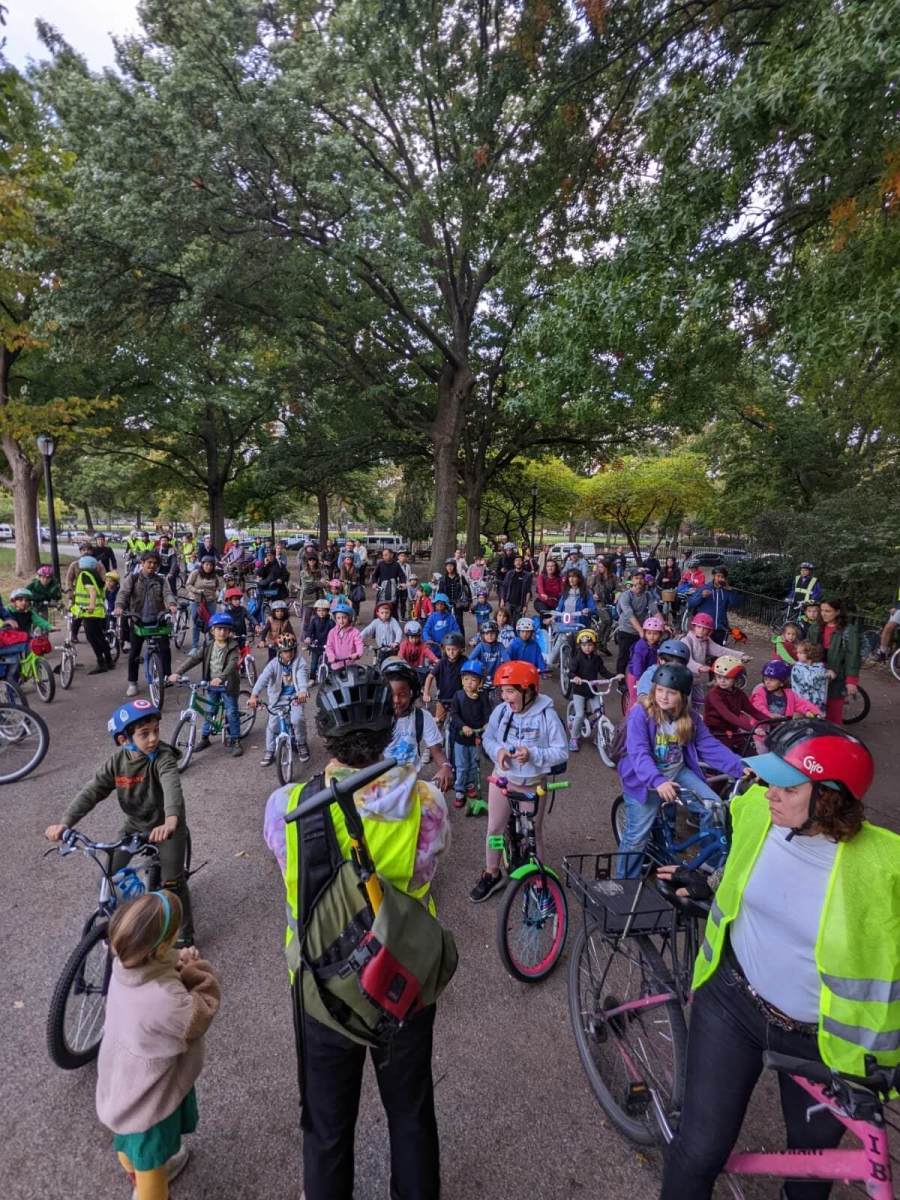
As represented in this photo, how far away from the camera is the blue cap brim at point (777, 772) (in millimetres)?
1834

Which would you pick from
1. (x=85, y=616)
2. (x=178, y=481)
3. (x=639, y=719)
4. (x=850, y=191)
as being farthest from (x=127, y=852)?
(x=178, y=481)

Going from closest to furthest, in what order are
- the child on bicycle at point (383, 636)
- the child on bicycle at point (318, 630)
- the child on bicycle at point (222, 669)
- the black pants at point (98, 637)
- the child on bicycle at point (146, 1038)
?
the child on bicycle at point (146, 1038) < the child on bicycle at point (222, 669) < the child on bicycle at point (383, 636) < the child on bicycle at point (318, 630) < the black pants at point (98, 637)

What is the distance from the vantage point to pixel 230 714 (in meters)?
7.20

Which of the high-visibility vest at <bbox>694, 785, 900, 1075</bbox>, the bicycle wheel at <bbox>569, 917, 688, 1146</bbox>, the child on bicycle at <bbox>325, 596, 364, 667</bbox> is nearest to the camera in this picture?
the high-visibility vest at <bbox>694, 785, 900, 1075</bbox>

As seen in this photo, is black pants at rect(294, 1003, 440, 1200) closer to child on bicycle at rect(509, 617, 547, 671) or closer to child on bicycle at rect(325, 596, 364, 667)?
child on bicycle at rect(509, 617, 547, 671)

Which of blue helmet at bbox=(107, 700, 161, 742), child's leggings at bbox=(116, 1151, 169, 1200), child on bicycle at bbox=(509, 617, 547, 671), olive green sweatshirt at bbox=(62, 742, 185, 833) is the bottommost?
child's leggings at bbox=(116, 1151, 169, 1200)

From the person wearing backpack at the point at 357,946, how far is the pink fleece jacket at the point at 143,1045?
0.62m

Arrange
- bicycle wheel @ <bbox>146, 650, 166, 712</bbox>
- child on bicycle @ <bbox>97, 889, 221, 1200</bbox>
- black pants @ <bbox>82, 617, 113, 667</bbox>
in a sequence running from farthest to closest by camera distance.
→ 1. black pants @ <bbox>82, 617, 113, 667</bbox>
2. bicycle wheel @ <bbox>146, 650, 166, 712</bbox>
3. child on bicycle @ <bbox>97, 889, 221, 1200</bbox>

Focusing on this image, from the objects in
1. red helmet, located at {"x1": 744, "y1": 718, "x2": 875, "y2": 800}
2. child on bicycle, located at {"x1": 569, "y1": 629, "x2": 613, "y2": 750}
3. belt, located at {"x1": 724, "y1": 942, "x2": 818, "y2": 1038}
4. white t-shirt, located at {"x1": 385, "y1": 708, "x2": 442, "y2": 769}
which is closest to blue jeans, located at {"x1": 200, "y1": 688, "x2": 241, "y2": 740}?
white t-shirt, located at {"x1": 385, "y1": 708, "x2": 442, "y2": 769}

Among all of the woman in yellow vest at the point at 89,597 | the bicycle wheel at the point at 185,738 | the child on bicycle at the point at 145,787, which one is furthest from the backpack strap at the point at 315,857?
the woman in yellow vest at the point at 89,597

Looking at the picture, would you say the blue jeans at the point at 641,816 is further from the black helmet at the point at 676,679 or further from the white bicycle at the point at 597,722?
the white bicycle at the point at 597,722

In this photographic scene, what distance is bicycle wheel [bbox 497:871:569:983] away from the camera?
3.65m

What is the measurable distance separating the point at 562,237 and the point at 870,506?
1087 cm

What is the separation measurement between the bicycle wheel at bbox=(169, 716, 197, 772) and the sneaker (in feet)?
13.1
